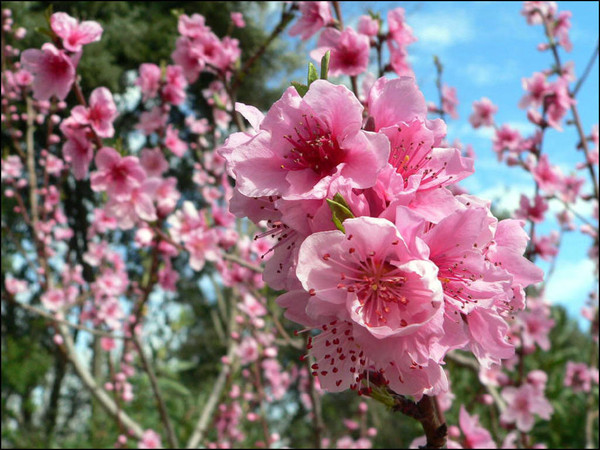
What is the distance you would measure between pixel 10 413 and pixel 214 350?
4099mm

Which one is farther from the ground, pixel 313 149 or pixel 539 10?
pixel 313 149

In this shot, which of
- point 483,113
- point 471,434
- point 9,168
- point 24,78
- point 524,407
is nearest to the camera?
point 471,434

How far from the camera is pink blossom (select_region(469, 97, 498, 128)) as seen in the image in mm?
3092

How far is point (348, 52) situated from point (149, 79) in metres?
1.08

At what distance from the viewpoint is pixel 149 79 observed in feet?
7.84

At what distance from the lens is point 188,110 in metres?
8.24

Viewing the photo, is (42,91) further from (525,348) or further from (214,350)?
(214,350)

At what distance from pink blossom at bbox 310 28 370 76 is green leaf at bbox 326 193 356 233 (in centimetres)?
123

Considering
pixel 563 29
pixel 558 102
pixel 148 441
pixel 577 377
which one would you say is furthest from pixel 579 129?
pixel 148 441

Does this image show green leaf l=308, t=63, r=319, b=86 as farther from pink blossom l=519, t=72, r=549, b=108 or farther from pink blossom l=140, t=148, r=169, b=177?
pink blossom l=519, t=72, r=549, b=108

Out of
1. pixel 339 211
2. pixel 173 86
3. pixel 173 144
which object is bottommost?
pixel 173 144

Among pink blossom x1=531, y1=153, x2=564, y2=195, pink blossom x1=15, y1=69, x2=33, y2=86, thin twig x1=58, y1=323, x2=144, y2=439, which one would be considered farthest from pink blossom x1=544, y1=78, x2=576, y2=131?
pink blossom x1=15, y1=69, x2=33, y2=86

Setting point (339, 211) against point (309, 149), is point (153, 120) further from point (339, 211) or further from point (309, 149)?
point (339, 211)

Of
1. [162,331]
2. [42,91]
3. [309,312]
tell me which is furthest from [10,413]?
[309,312]
